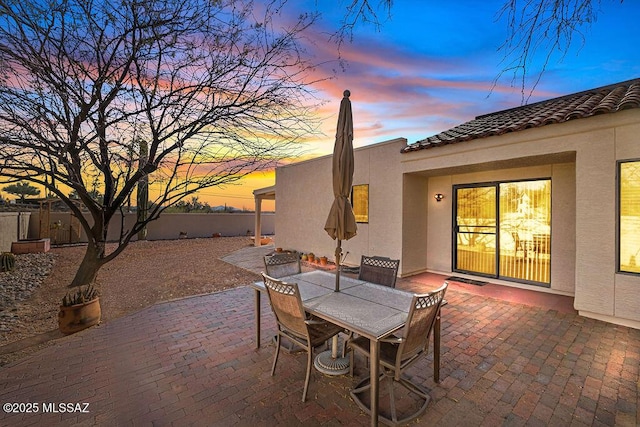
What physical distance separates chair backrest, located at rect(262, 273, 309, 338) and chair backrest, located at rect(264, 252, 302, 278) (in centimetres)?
100

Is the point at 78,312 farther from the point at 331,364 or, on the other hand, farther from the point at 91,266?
the point at 331,364

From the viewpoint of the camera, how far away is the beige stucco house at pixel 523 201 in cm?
431

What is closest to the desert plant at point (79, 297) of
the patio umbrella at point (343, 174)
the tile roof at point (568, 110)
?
the patio umbrella at point (343, 174)

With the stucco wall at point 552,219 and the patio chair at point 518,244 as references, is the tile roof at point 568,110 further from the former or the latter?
the patio chair at point 518,244

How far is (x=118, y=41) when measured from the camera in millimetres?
4070

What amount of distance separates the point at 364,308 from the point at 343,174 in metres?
1.65

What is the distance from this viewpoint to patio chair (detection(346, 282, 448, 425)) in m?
2.28

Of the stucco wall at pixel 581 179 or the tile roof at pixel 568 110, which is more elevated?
the tile roof at pixel 568 110

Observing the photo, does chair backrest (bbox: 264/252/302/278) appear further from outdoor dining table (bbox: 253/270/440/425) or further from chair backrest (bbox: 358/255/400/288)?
chair backrest (bbox: 358/255/400/288)

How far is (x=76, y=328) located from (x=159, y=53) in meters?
A: 4.35

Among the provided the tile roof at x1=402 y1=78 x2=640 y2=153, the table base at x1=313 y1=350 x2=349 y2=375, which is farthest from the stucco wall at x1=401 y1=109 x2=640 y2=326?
the table base at x1=313 y1=350 x2=349 y2=375

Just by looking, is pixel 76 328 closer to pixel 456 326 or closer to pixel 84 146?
pixel 84 146

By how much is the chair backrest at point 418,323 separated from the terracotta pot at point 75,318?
4674 mm

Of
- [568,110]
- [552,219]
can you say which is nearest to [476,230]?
[552,219]
